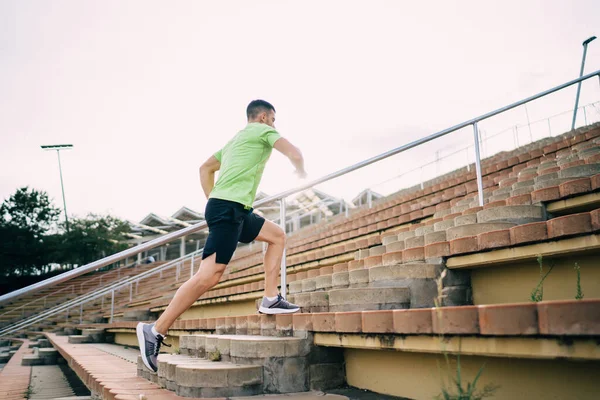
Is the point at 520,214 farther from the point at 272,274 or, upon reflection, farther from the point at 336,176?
the point at 272,274

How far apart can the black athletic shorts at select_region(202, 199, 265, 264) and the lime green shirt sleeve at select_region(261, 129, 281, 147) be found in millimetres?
394

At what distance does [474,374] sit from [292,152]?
1422mm

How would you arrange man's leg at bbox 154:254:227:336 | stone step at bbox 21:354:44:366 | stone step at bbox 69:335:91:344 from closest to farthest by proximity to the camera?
1. man's leg at bbox 154:254:227:336
2. stone step at bbox 21:354:44:366
3. stone step at bbox 69:335:91:344

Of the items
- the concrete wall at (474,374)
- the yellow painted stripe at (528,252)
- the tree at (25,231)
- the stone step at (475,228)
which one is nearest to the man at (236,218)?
the concrete wall at (474,374)

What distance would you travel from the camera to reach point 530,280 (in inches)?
93.7

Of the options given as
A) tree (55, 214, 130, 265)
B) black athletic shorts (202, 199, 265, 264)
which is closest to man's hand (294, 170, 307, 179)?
black athletic shorts (202, 199, 265, 264)

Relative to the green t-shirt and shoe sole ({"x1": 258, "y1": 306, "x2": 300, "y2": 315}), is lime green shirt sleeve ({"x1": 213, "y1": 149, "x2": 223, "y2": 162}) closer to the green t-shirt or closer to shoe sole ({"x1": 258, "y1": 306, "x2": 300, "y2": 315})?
the green t-shirt

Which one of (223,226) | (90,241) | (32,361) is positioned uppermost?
(90,241)

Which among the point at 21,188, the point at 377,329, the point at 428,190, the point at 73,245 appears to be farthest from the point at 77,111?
the point at 21,188

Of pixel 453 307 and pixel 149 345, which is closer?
pixel 453 307

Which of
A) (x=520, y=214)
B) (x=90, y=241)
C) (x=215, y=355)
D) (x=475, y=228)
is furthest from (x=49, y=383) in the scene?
(x=90, y=241)

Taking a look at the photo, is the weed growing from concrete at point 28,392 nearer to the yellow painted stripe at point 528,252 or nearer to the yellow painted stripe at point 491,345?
the yellow painted stripe at point 491,345

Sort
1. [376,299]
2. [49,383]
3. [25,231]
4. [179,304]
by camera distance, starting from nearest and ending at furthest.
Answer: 1. [179,304]
2. [376,299]
3. [49,383]
4. [25,231]

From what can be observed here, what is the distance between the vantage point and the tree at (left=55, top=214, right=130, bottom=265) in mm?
28266
